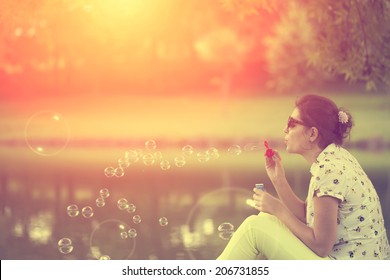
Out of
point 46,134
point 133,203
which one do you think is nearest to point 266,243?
point 133,203

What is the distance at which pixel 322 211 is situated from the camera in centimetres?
351

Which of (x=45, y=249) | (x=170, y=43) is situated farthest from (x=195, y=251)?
(x=170, y=43)

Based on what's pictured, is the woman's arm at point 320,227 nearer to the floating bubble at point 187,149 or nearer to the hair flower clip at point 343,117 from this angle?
the hair flower clip at point 343,117

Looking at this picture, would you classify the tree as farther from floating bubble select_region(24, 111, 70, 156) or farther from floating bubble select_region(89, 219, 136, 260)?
floating bubble select_region(24, 111, 70, 156)

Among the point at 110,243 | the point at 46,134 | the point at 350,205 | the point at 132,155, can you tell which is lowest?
the point at 350,205

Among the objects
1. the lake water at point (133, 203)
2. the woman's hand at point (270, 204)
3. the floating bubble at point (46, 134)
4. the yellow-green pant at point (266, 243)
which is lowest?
the yellow-green pant at point (266, 243)

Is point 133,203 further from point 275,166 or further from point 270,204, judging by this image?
point 270,204

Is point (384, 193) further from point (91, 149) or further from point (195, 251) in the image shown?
point (91, 149)

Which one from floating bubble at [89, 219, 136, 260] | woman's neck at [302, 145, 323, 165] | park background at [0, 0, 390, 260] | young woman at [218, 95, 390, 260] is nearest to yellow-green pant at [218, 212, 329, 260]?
young woman at [218, 95, 390, 260]

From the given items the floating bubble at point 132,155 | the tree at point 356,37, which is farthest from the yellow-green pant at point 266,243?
the tree at point 356,37

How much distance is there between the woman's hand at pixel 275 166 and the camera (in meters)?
3.83

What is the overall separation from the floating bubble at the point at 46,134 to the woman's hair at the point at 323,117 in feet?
45.8

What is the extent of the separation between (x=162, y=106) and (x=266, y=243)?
2228 cm
